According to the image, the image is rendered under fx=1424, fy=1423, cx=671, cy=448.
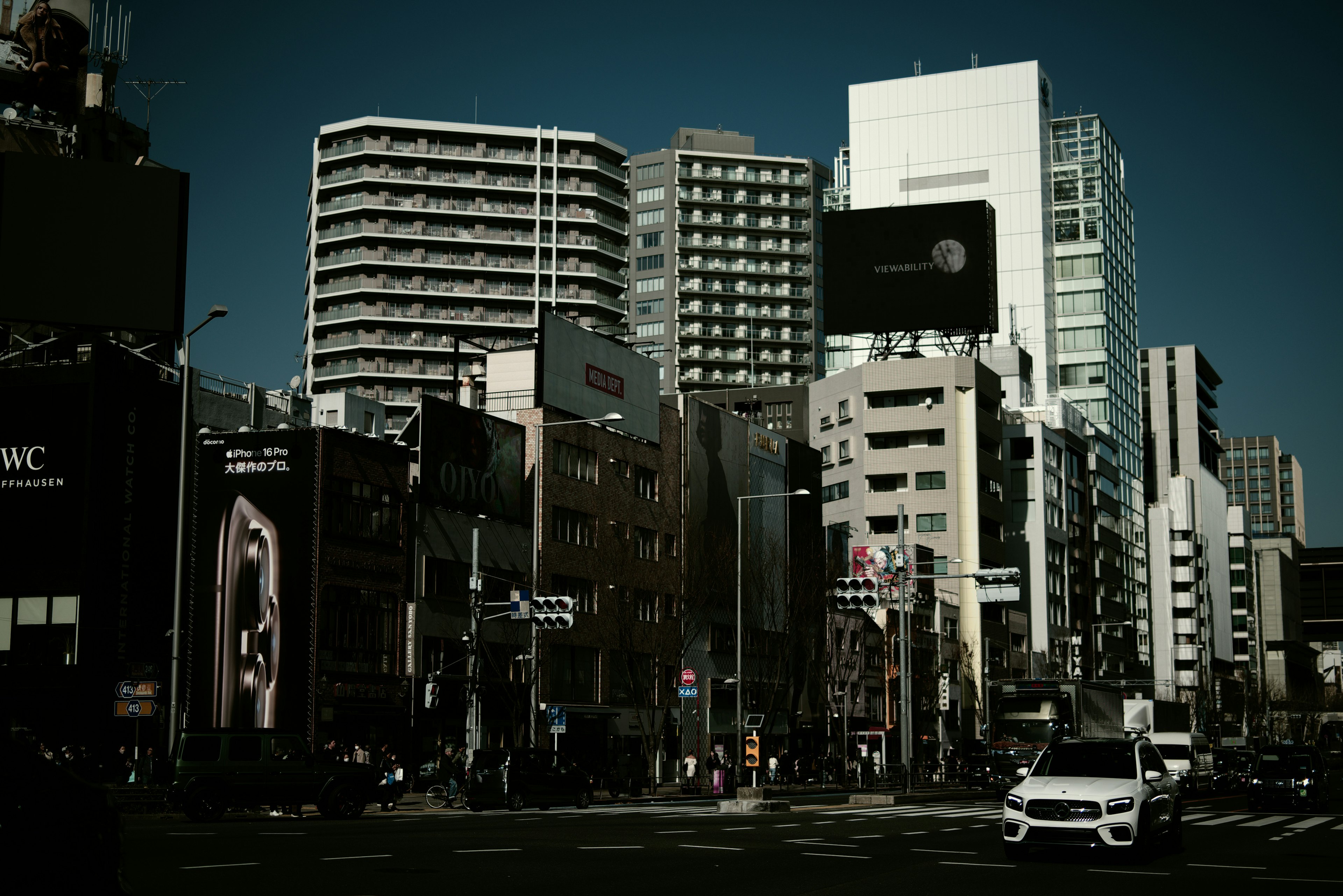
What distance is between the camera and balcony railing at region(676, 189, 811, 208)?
15388 centimetres

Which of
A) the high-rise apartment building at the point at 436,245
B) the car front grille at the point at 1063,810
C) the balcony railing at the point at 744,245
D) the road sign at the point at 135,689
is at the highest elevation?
the balcony railing at the point at 744,245

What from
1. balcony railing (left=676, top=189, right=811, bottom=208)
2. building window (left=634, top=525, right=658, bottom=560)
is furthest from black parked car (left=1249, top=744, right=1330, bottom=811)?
balcony railing (left=676, top=189, right=811, bottom=208)

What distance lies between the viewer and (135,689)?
3375cm

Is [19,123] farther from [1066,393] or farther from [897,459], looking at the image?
[1066,393]

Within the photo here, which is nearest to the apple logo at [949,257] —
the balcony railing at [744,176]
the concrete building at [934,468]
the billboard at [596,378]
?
the concrete building at [934,468]

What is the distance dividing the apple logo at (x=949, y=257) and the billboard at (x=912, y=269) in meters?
0.05

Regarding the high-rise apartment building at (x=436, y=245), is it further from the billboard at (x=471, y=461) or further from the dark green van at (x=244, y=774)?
the dark green van at (x=244, y=774)

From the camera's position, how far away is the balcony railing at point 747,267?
152875 mm

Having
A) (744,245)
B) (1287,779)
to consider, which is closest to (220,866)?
(1287,779)

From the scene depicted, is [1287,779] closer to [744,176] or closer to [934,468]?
[934,468]

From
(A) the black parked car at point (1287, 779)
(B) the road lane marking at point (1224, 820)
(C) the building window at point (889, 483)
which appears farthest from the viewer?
(C) the building window at point (889, 483)

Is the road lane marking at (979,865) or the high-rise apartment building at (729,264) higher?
the high-rise apartment building at (729,264)

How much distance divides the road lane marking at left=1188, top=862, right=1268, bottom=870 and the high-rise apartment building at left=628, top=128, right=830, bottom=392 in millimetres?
130649

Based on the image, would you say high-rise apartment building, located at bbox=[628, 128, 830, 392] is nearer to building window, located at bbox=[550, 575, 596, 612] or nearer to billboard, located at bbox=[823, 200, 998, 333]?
billboard, located at bbox=[823, 200, 998, 333]
